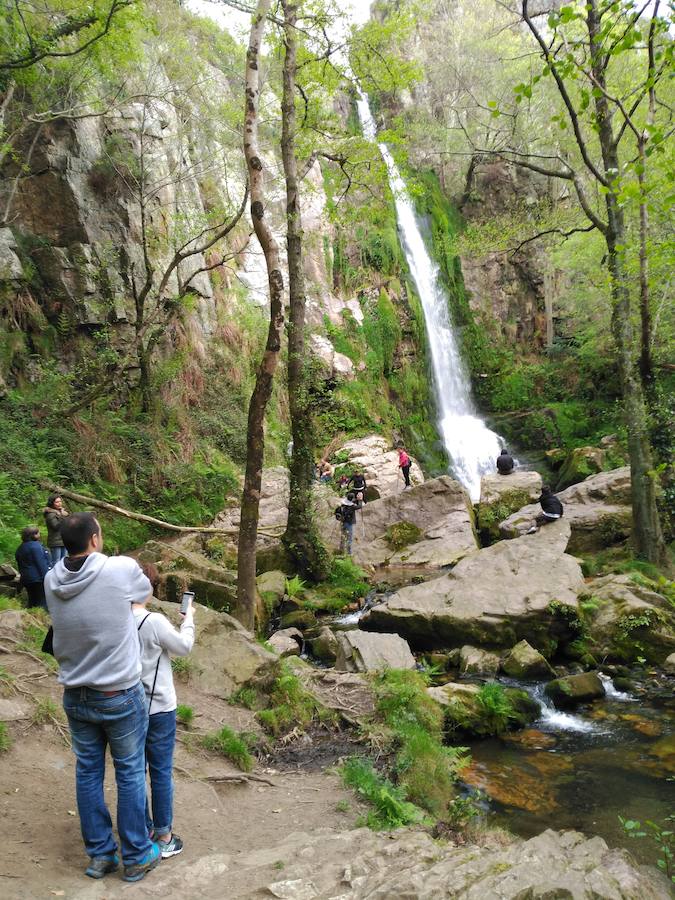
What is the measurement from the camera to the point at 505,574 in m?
10.7

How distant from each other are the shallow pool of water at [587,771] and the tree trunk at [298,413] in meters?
6.10

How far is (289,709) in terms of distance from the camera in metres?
6.30

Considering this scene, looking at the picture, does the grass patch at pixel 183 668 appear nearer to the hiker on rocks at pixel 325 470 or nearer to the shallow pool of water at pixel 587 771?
the shallow pool of water at pixel 587 771

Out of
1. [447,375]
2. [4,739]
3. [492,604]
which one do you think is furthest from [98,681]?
[447,375]

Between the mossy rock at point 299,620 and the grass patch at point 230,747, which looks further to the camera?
the mossy rock at point 299,620

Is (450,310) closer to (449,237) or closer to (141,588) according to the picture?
(449,237)

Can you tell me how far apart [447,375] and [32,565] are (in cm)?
2296

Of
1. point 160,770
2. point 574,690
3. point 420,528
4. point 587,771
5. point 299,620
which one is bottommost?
point 587,771

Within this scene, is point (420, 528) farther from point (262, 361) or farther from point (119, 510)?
point (262, 361)

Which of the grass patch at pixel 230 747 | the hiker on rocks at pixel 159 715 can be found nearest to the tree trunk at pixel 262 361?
the grass patch at pixel 230 747

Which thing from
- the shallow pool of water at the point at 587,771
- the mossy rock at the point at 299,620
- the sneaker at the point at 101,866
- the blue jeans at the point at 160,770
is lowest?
the shallow pool of water at the point at 587,771

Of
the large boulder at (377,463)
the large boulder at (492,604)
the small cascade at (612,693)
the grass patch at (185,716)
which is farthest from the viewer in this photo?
the large boulder at (377,463)

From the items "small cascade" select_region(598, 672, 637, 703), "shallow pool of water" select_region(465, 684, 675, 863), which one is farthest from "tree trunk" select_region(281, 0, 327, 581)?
"shallow pool of water" select_region(465, 684, 675, 863)

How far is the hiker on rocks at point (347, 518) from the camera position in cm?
1465
